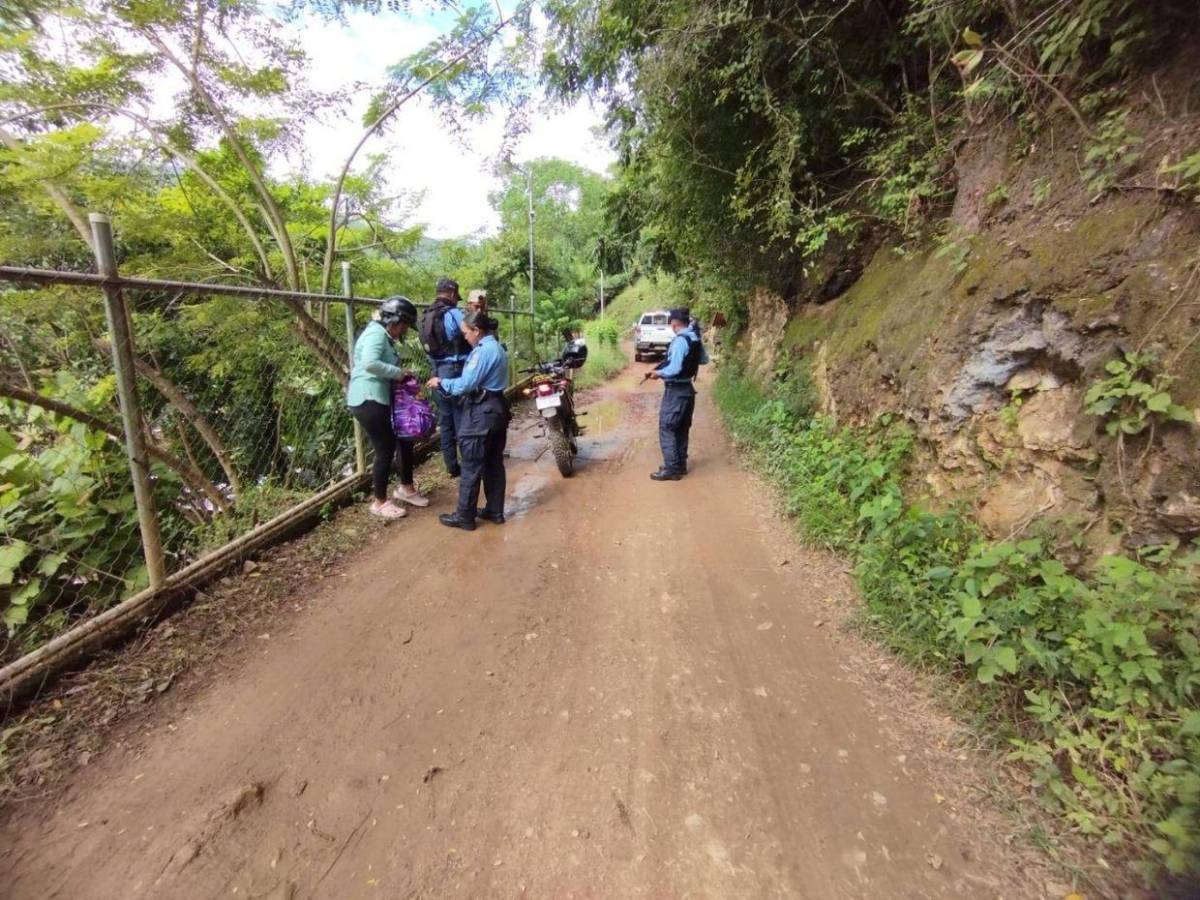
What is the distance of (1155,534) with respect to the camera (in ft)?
6.87

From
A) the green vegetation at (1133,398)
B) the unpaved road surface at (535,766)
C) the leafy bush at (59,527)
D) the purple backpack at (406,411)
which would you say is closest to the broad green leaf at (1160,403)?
the green vegetation at (1133,398)

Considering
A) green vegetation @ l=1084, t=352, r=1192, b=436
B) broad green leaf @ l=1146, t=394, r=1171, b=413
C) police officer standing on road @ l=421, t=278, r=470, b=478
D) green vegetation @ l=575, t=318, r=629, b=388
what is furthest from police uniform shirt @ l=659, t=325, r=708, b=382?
green vegetation @ l=575, t=318, r=629, b=388

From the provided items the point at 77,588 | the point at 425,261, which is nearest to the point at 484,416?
the point at 77,588

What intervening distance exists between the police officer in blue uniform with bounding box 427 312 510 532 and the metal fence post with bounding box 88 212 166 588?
181 centimetres

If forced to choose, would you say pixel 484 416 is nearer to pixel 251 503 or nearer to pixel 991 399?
pixel 251 503

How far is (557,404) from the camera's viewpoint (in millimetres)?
5246

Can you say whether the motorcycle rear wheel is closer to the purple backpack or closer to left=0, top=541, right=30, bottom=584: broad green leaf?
the purple backpack

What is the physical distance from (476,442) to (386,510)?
103cm

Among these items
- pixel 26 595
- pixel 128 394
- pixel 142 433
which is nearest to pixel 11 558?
pixel 26 595

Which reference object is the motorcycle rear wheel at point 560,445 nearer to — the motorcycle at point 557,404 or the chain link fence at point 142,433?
the motorcycle at point 557,404

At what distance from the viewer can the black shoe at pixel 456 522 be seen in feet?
13.8

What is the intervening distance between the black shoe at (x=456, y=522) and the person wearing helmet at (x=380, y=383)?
407 mm

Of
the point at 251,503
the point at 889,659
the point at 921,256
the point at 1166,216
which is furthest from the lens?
the point at 921,256

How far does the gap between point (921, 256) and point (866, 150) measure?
5.12 feet
